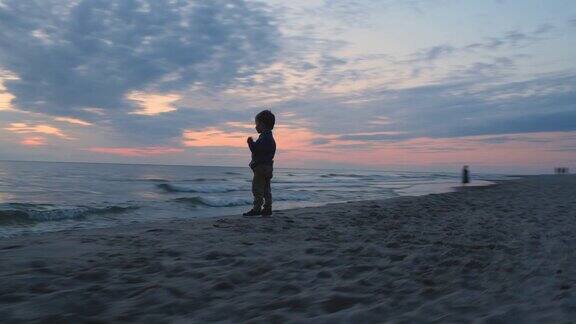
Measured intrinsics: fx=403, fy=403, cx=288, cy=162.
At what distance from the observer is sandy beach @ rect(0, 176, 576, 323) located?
2.81 meters

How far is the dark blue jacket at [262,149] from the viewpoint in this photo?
813 centimetres

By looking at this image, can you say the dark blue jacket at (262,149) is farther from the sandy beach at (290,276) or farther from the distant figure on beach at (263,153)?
the sandy beach at (290,276)

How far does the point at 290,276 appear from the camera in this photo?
3.82m

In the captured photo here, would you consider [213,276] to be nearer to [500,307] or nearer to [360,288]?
[360,288]

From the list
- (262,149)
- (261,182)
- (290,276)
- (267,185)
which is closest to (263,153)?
(262,149)

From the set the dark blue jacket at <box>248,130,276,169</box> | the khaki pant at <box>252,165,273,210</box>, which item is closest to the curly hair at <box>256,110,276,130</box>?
the dark blue jacket at <box>248,130,276,169</box>

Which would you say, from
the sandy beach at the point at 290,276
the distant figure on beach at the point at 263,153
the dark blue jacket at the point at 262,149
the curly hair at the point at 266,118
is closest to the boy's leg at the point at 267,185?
the distant figure on beach at the point at 263,153

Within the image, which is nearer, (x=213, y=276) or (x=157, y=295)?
(x=157, y=295)

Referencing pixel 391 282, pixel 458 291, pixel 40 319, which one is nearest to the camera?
pixel 40 319

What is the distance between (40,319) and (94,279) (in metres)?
0.98

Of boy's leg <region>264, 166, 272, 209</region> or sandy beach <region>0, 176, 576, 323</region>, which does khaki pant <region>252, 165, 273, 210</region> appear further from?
sandy beach <region>0, 176, 576, 323</region>

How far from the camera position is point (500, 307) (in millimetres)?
3008

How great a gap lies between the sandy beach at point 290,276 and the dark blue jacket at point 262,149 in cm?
183

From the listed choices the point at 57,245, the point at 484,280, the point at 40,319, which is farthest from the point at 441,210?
the point at 40,319
